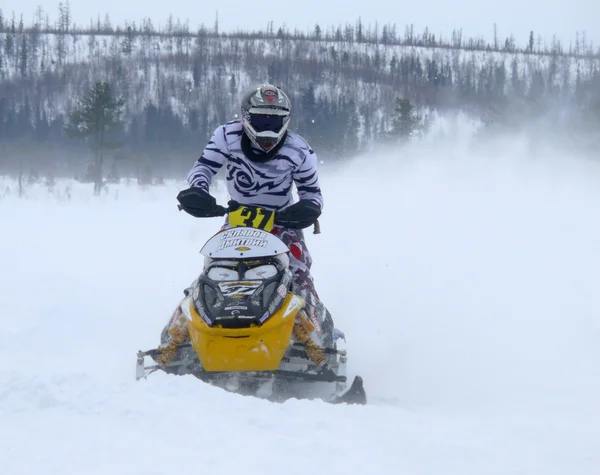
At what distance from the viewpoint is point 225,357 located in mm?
4086

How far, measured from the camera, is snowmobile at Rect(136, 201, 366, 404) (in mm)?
4086

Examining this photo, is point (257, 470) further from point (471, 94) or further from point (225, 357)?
point (471, 94)

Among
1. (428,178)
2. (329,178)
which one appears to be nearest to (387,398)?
(428,178)

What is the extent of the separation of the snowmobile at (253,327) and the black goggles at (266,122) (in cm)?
62

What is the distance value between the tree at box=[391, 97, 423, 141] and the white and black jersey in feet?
119

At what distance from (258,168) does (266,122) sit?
40 centimetres

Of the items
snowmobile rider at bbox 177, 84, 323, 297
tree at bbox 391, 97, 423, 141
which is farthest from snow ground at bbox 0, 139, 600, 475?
tree at bbox 391, 97, 423, 141

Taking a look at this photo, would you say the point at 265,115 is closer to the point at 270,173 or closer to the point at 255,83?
the point at 270,173

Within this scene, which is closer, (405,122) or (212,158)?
(212,158)

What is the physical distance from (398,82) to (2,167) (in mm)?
50297

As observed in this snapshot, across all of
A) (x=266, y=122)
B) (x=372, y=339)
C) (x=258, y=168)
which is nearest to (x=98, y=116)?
(x=372, y=339)

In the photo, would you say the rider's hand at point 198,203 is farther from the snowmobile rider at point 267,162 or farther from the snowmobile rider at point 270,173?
the snowmobile rider at point 267,162

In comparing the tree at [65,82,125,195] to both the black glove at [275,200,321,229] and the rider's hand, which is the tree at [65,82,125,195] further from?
the black glove at [275,200,321,229]

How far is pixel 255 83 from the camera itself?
8206 centimetres
